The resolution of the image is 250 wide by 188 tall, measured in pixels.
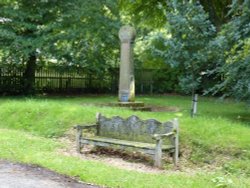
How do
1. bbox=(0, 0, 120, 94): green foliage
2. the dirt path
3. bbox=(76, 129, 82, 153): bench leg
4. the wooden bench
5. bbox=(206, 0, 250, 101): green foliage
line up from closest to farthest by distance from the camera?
the dirt path → the wooden bench → bbox=(76, 129, 82, 153): bench leg → bbox=(206, 0, 250, 101): green foliage → bbox=(0, 0, 120, 94): green foliage

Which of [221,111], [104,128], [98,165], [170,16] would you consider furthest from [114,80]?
[98,165]

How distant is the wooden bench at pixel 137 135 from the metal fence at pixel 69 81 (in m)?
12.1

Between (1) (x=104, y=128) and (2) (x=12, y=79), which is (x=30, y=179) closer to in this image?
(1) (x=104, y=128)

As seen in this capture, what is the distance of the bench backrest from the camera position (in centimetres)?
909

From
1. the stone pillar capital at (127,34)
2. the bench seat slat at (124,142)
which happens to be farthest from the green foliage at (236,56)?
the bench seat slat at (124,142)

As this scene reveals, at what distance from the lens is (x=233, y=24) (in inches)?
509

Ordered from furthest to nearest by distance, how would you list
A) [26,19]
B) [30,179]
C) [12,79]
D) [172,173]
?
[12,79], [26,19], [172,173], [30,179]

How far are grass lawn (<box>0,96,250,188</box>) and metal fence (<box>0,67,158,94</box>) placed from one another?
8.38 meters

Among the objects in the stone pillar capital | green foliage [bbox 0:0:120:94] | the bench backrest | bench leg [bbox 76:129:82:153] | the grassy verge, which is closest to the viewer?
the grassy verge

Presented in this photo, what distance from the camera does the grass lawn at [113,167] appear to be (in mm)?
7219

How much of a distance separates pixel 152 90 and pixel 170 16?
13.0m

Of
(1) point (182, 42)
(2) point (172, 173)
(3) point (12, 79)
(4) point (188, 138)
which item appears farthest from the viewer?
(3) point (12, 79)

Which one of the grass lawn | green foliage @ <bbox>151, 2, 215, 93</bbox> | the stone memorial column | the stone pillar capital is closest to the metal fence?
the stone memorial column

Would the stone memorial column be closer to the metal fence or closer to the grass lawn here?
the grass lawn
